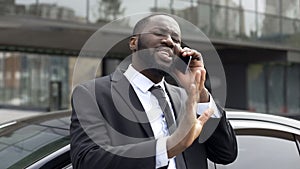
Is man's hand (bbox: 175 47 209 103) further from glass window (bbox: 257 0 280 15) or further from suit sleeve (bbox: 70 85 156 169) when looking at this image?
glass window (bbox: 257 0 280 15)

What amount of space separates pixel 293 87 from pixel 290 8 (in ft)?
13.8

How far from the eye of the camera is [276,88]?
23312mm

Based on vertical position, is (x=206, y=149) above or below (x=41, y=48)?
above

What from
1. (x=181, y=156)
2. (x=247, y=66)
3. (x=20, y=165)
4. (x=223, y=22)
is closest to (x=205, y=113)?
(x=181, y=156)

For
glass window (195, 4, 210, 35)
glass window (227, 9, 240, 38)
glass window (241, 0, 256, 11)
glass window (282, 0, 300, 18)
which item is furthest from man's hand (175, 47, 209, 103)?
glass window (282, 0, 300, 18)

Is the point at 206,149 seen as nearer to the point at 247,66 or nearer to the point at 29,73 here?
the point at 247,66

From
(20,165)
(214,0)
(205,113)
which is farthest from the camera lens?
(214,0)

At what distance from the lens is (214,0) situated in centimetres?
1973

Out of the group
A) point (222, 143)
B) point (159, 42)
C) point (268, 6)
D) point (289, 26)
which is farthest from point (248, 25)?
point (159, 42)

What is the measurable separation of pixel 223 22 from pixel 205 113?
1875 cm

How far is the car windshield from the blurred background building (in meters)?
11.4

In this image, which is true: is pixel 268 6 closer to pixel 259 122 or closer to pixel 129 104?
pixel 259 122

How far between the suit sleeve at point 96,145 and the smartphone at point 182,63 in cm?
26

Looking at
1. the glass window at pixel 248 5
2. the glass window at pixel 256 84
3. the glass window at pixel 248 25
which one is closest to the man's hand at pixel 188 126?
the glass window at pixel 248 25
